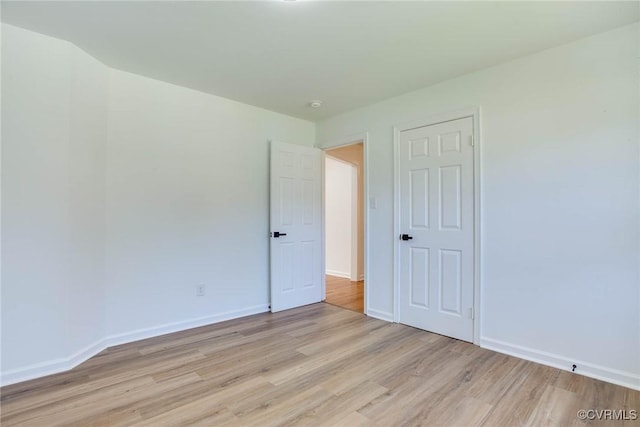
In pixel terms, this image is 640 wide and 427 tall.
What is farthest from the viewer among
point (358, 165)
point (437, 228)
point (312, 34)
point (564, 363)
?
point (358, 165)

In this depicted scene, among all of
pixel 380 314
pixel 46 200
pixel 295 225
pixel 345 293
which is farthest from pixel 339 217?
pixel 46 200

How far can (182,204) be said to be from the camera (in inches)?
126

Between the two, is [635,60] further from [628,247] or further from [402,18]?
[402,18]

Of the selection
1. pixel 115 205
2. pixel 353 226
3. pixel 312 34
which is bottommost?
pixel 353 226

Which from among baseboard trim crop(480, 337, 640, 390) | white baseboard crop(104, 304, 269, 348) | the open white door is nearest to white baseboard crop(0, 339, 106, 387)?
white baseboard crop(104, 304, 269, 348)

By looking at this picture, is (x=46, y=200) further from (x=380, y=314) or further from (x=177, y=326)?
(x=380, y=314)

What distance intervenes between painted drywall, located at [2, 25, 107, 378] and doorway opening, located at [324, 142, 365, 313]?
10.7 feet

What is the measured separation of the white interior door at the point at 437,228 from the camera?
290 centimetres

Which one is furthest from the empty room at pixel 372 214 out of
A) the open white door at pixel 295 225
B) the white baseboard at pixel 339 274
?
the white baseboard at pixel 339 274

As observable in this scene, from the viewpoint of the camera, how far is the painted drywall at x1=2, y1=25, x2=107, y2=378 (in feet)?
7.12

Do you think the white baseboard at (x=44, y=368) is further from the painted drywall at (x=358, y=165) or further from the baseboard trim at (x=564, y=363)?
the painted drywall at (x=358, y=165)

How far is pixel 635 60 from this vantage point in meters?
2.12

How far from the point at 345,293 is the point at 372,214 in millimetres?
1635

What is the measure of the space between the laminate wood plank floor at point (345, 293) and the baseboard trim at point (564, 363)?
5.04ft
